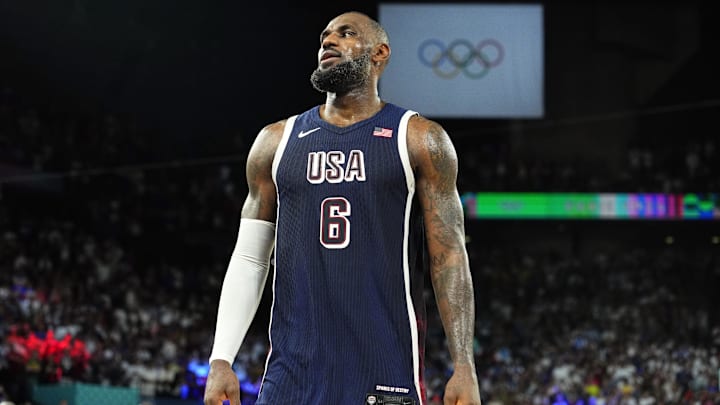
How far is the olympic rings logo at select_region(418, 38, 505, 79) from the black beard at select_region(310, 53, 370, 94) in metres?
26.5

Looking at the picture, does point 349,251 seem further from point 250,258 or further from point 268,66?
point 268,66

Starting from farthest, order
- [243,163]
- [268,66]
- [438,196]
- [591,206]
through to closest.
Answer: [268,66] < [243,163] < [591,206] < [438,196]

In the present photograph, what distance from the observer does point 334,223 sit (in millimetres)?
3688

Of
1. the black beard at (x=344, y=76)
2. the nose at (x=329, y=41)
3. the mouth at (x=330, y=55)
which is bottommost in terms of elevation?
the black beard at (x=344, y=76)

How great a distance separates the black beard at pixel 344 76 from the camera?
3.82 meters

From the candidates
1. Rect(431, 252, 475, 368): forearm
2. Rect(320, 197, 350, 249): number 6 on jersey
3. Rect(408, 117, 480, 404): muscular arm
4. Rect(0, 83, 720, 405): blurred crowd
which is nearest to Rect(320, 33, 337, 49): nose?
Rect(408, 117, 480, 404): muscular arm

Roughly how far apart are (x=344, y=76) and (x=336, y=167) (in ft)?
1.14

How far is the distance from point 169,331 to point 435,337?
6278mm

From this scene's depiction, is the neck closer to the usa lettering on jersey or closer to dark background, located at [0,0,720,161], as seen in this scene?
the usa lettering on jersey

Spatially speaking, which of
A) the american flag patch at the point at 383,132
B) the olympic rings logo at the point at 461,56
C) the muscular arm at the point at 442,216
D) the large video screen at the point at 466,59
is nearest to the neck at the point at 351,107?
the american flag patch at the point at 383,132

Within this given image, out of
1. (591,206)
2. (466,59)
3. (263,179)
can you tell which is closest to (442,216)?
(263,179)

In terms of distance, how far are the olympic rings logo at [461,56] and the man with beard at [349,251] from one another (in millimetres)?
26594

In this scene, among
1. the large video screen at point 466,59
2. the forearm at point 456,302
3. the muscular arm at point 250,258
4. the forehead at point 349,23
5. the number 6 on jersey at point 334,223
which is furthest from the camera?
the large video screen at point 466,59

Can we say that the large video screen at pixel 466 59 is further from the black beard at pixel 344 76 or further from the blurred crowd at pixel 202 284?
the black beard at pixel 344 76
